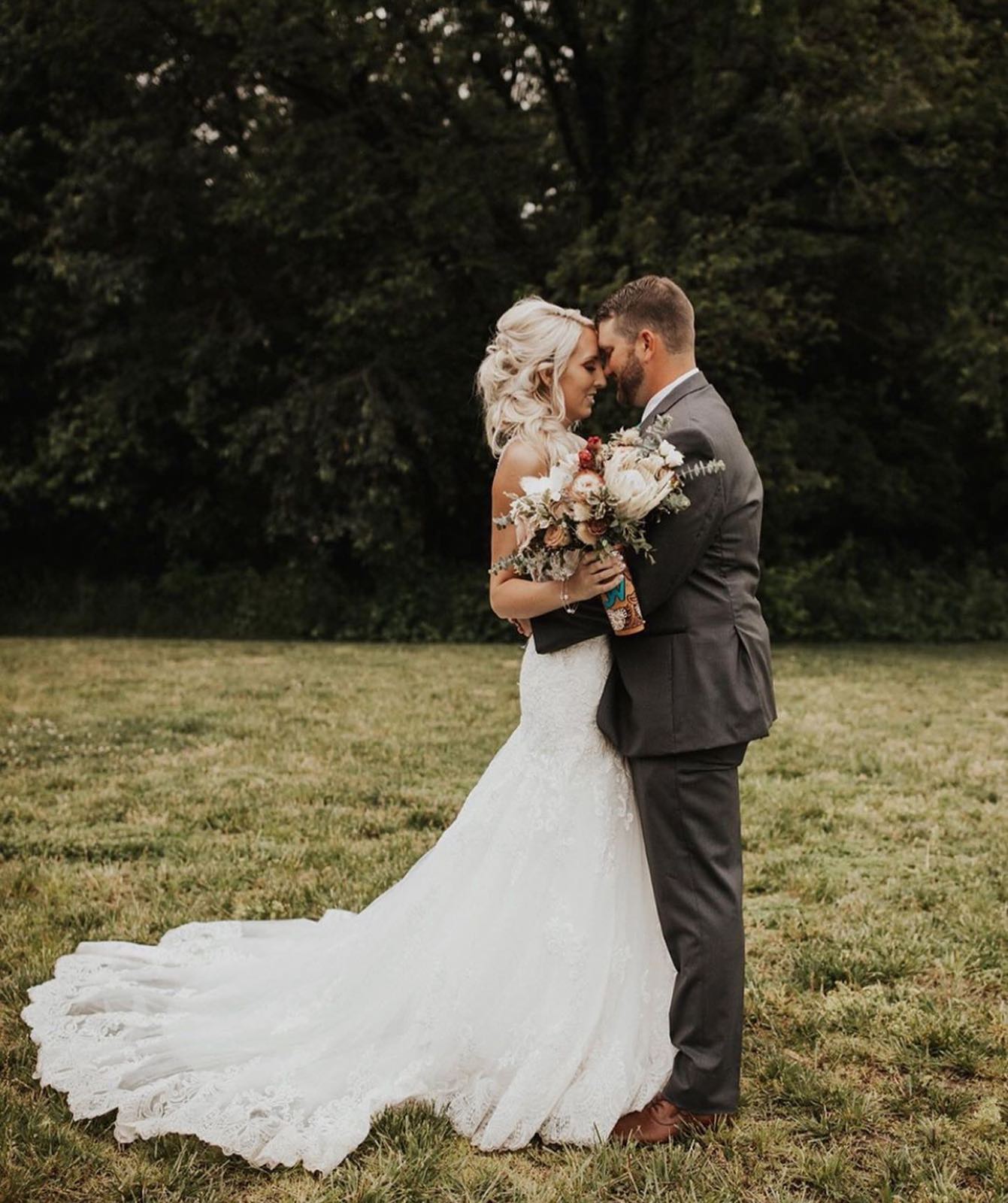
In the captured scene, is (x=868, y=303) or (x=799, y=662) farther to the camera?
(x=868, y=303)

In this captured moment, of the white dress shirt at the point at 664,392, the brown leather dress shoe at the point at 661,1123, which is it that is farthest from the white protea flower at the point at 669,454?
the brown leather dress shoe at the point at 661,1123

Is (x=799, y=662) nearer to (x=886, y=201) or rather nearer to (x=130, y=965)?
(x=886, y=201)

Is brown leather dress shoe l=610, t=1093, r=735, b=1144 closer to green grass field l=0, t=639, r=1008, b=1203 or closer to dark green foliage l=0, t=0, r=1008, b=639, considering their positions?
green grass field l=0, t=639, r=1008, b=1203

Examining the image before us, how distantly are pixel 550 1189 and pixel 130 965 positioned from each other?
1978mm

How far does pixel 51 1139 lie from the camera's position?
3186 mm

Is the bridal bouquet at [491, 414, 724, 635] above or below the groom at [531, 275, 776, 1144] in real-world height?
above

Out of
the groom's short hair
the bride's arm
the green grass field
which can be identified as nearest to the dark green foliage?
the green grass field

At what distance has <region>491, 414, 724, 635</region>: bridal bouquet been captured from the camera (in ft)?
9.57

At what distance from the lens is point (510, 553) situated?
136 inches

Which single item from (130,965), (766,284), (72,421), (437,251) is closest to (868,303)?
(766,284)

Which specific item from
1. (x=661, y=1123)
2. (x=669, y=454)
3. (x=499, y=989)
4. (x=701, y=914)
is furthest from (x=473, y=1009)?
(x=669, y=454)

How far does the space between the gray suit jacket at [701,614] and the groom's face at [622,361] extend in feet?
0.57

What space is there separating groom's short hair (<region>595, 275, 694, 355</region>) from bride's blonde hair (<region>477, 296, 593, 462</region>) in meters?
0.22

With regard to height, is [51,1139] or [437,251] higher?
[437,251]
